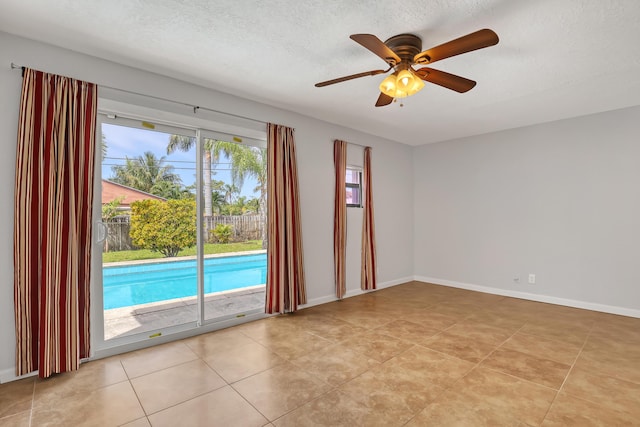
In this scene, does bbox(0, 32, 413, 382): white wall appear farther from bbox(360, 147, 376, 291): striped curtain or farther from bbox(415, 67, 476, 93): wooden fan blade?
bbox(415, 67, 476, 93): wooden fan blade

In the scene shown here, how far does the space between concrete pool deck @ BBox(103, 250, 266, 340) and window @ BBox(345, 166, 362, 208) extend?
175cm

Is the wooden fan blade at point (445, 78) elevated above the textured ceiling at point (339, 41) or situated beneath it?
situated beneath

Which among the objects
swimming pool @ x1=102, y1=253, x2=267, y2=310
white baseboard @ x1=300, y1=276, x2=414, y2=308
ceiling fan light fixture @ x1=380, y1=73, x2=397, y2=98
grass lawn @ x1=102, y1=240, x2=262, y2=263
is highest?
ceiling fan light fixture @ x1=380, y1=73, x2=397, y2=98

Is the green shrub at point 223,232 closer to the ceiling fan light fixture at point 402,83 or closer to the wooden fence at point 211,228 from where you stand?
the wooden fence at point 211,228

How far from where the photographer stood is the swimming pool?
310 centimetres

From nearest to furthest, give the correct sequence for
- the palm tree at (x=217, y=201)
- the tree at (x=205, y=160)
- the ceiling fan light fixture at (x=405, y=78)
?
the ceiling fan light fixture at (x=405, y=78) → the tree at (x=205, y=160) → the palm tree at (x=217, y=201)

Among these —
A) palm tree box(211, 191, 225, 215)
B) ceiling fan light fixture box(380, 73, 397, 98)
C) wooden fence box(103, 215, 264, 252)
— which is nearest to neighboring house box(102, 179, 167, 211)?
wooden fence box(103, 215, 264, 252)

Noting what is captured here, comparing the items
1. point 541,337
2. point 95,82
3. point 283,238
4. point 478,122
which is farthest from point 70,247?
point 478,122

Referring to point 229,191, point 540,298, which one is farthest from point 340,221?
point 540,298

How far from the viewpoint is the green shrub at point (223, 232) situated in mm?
3602

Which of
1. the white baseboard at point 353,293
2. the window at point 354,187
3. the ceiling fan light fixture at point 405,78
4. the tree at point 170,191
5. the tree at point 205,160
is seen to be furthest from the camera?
the window at point 354,187

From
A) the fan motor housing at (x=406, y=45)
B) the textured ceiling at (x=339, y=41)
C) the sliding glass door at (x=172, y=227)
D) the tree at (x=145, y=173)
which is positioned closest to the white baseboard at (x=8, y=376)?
the sliding glass door at (x=172, y=227)

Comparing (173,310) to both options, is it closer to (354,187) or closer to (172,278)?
(172,278)

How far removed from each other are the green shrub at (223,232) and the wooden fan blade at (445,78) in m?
2.57
